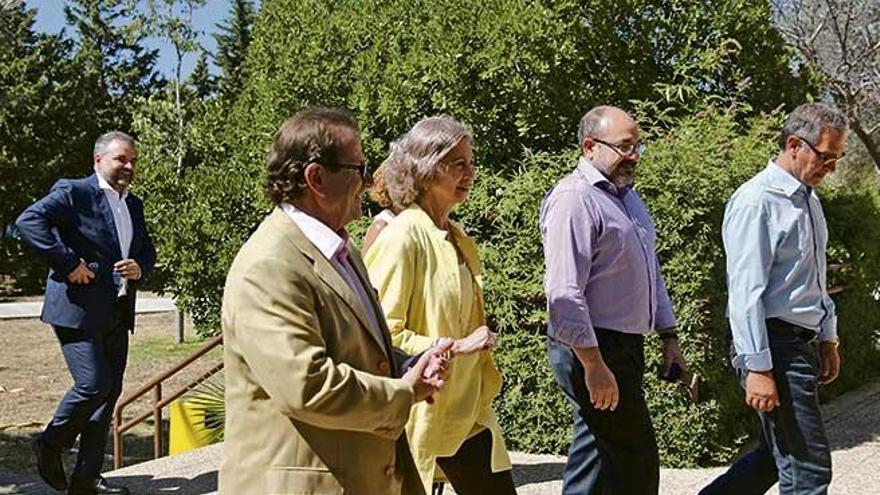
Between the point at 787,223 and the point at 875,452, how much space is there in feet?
12.1

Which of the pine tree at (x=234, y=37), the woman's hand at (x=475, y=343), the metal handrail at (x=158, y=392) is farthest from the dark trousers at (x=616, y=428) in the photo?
the pine tree at (x=234, y=37)

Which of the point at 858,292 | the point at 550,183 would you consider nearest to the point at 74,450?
the point at 550,183

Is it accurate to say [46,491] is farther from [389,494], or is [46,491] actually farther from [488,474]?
[389,494]

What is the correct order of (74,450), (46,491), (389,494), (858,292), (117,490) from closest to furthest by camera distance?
1. (389,494)
2. (117,490)
3. (46,491)
4. (858,292)
5. (74,450)

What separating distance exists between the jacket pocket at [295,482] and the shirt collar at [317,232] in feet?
1.68

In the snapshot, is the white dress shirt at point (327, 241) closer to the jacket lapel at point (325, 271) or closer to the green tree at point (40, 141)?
the jacket lapel at point (325, 271)

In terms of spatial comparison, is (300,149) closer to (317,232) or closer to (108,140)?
(317,232)

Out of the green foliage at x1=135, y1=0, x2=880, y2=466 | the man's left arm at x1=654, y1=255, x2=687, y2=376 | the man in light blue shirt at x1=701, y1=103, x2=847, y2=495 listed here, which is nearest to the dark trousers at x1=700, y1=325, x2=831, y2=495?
the man in light blue shirt at x1=701, y1=103, x2=847, y2=495

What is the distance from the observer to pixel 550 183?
7.29m

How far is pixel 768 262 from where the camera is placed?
4094mm

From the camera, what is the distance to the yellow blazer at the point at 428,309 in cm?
372

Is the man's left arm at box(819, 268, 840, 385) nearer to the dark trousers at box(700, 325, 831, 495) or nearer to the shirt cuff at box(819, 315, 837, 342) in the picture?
the shirt cuff at box(819, 315, 837, 342)

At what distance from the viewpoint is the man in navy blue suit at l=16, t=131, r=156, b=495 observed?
5812 millimetres

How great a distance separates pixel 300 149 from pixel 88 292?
144 inches
